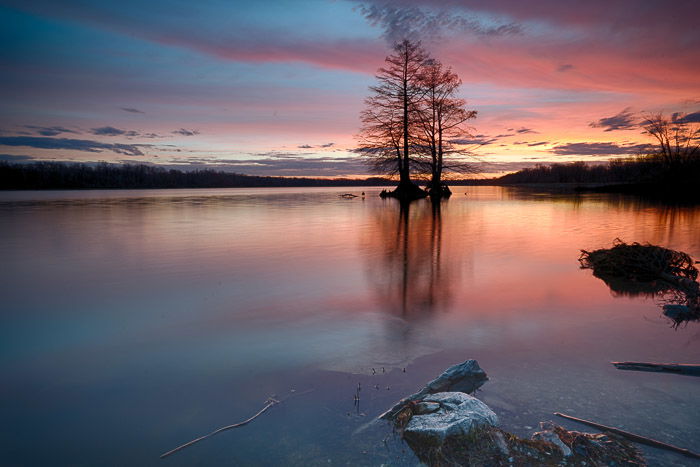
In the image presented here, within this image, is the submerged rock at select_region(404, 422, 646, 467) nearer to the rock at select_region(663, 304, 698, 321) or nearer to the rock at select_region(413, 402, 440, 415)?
the rock at select_region(413, 402, 440, 415)

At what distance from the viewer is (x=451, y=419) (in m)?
2.46

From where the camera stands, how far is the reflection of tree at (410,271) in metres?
5.58

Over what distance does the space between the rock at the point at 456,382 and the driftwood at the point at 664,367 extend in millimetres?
1422

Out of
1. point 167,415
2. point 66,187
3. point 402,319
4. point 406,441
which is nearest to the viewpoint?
point 406,441

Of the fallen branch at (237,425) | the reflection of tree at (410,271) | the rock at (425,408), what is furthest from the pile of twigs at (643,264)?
the fallen branch at (237,425)

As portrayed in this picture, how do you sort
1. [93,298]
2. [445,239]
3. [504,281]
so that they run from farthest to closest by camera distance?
[445,239]
[504,281]
[93,298]

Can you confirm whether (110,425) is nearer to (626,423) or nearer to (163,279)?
(626,423)

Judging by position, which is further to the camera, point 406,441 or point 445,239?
point 445,239

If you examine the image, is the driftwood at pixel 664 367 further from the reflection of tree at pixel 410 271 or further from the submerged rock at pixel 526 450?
the reflection of tree at pixel 410 271

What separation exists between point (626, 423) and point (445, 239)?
9.39m

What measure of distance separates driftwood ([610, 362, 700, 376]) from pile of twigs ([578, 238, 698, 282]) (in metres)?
3.92

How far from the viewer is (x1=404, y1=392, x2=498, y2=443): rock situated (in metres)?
2.38

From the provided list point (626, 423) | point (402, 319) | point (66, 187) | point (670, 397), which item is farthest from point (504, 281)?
point (66, 187)

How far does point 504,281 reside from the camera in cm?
683
